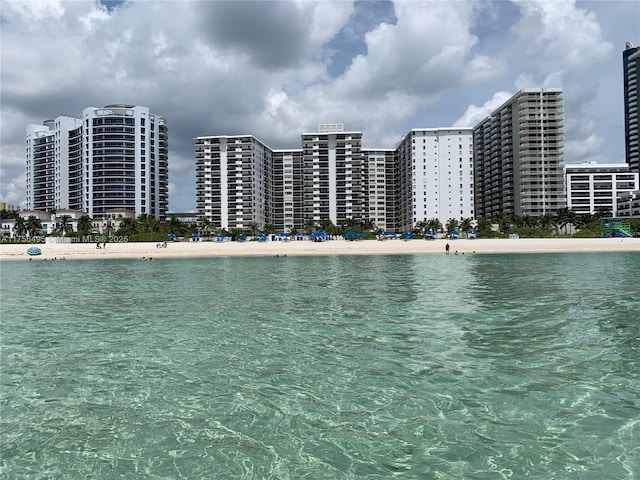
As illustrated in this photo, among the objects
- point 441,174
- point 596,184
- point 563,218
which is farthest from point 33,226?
point 596,184

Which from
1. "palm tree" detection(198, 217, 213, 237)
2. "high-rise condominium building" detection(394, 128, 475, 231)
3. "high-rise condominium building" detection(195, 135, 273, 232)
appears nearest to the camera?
"palm tree" detection(198, 217, 213, 237)

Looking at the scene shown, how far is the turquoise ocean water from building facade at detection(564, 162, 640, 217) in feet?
578

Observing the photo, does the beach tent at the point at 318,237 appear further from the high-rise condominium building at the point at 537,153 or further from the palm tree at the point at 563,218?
the high-rise condominium building at the point at 537,153

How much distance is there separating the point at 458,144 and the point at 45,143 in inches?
6714

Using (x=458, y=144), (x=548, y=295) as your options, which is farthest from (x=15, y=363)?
(x=458, y=144)

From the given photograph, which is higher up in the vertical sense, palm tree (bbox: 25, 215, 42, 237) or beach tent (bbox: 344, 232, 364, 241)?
palm tree (bbox: 25, 215, 42, 237)

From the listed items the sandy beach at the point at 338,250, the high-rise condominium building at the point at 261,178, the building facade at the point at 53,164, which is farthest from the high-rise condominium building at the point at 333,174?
the building facade at the point at 53,164

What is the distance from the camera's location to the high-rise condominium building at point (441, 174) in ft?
512

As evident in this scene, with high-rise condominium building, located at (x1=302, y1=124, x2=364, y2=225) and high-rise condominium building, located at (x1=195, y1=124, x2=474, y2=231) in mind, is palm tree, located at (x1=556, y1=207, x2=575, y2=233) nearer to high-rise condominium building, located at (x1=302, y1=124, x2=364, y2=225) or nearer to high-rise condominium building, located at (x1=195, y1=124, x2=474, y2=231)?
high-rise condominium building, located at (x1=195, y1=124, x2=474, y2=231)

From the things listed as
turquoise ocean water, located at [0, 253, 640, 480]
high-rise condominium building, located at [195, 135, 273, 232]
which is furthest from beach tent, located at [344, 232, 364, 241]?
turquoise ocean water, located at [0, 253, 640, 480]

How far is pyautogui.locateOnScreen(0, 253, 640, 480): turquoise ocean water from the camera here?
618 centimetres

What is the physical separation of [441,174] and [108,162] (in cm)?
12361

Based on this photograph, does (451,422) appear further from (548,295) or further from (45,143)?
(45,143)

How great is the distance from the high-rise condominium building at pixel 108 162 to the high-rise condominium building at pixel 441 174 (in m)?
101
